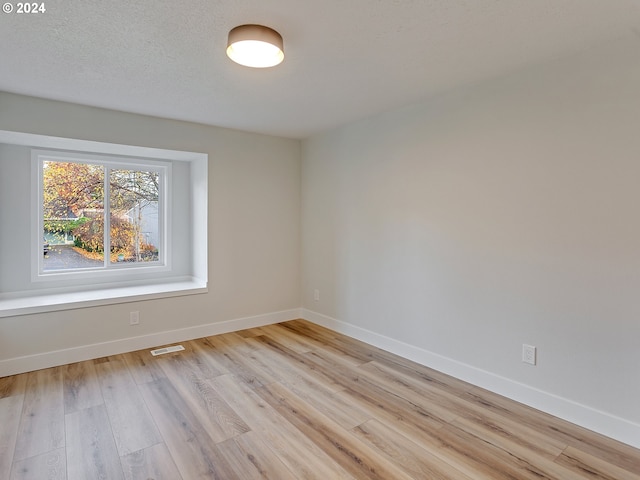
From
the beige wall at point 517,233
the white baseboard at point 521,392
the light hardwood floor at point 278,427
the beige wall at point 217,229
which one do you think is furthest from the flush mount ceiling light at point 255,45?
the white baseboard at point 521,392

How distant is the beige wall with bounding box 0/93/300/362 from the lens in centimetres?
297

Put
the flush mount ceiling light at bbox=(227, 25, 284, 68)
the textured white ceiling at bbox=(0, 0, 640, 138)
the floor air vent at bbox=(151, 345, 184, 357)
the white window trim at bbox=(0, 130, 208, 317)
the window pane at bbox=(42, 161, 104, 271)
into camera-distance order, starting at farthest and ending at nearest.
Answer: the window pane at bbox=(42, 161, 104, 271) < the floor air vent at bbox=(151, 345, 184, 357) < the white window trim at bbox=(0, 130, 208, 317) < the flush mount ceiling light at bbox=(227, 25, 284, 68) < the textured white ceiling at bbox=(0, 0, 640, 138)

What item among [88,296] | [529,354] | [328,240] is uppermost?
[328,240]

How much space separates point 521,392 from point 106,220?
4.24 meters

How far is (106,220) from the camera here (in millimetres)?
3863

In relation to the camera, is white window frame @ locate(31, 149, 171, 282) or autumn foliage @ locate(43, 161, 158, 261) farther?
autumn foliage @ locate(43, 161, 158, 261)

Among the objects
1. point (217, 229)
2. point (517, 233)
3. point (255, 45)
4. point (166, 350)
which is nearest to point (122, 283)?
point (166, 350)

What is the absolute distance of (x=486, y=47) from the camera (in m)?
2.11

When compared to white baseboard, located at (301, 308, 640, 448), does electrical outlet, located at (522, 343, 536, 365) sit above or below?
above

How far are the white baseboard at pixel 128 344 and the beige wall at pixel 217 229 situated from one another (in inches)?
1.8

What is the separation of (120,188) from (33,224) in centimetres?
88

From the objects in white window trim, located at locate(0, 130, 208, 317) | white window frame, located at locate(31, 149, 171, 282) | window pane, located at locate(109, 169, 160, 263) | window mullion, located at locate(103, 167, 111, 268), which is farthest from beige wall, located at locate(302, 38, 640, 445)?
window mullion, located at locate(103, 167, 111, 268)

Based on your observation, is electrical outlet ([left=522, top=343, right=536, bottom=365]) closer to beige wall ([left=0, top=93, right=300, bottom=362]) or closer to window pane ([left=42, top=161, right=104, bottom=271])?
beige wall ([left=0, top=93, right=300, bottom=362])

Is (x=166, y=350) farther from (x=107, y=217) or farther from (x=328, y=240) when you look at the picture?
(x=328, y=240)
